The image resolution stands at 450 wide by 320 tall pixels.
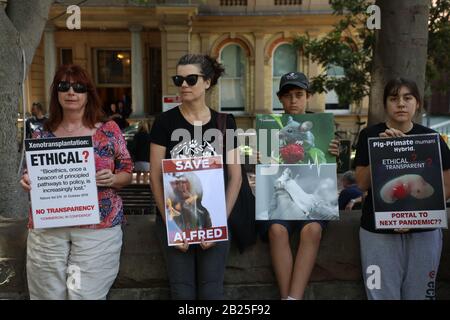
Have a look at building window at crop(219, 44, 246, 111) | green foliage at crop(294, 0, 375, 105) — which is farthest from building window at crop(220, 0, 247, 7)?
green foliage at crop(294, 0, 375, 105)

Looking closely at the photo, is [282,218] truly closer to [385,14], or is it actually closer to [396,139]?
[396,139]

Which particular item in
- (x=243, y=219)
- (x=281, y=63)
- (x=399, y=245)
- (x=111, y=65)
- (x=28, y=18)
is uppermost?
(x=111, y=65)

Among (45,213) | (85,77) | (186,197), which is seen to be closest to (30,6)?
(85,77)

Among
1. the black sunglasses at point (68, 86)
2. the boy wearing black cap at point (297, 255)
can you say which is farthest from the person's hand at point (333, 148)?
the black sunglasses at point (68, 86)

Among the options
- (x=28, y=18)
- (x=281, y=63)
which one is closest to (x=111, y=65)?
(x=281, y=63)

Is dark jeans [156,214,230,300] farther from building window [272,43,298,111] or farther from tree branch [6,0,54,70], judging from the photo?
building window [272,43,298,111]

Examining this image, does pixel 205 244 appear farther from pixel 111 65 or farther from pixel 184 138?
pixel 111 65

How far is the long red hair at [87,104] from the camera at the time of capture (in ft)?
9.65

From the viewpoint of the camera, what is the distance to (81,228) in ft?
9.50

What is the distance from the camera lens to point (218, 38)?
64.0 ft

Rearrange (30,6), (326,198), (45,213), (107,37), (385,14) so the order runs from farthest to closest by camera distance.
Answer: (107,37), (30,6), (385,14), (326,198), (45,213)

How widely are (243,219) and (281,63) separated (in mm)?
17526

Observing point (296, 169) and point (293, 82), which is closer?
point (296, 169)

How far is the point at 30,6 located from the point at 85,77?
2.31 m
